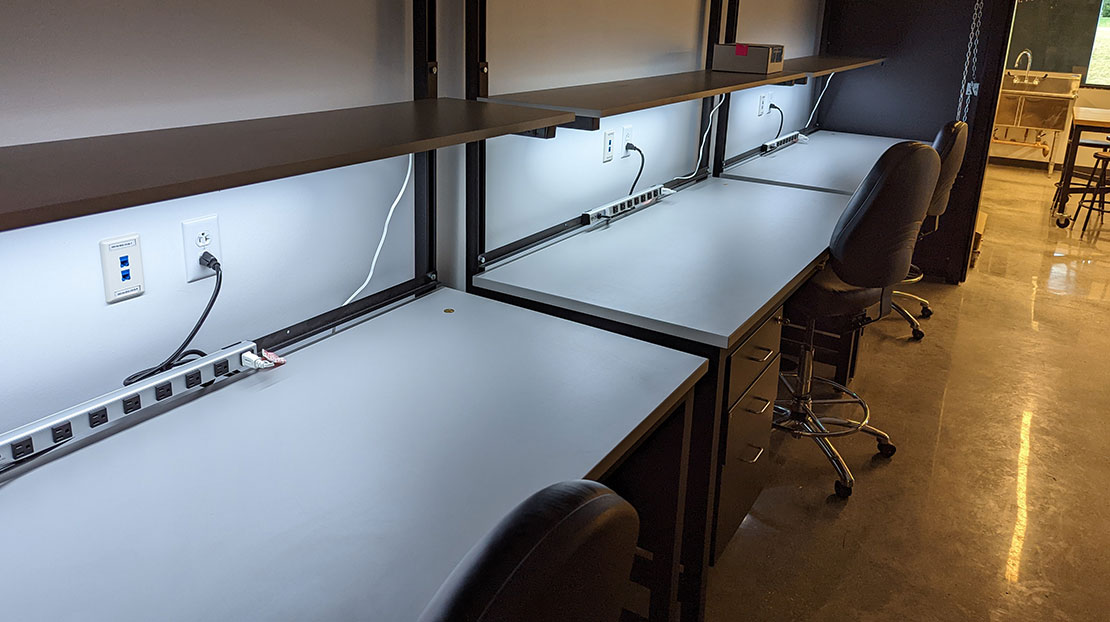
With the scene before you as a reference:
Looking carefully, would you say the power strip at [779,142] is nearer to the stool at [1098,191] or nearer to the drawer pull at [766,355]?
the drawer pull at [766,355]

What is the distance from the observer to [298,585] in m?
1.04

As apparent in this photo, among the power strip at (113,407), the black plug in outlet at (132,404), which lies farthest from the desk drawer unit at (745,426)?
the black plug in outlet at (132,404)

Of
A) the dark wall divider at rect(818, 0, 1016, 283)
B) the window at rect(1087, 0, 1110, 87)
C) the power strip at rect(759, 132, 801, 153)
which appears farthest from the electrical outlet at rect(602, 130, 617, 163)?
the window at rect(1087, 0, 1110, 87)

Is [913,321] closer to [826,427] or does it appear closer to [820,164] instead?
[820,164]

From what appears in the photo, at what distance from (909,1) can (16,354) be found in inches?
190

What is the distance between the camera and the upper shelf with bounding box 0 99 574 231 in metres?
0.96

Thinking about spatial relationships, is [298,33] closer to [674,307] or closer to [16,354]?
[16,354]

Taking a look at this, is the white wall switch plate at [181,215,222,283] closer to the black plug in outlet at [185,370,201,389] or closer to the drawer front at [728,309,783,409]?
the black plug in outlet at [185,370,201,389]

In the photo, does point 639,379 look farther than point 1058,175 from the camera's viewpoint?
No

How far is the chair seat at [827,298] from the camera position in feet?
8.50

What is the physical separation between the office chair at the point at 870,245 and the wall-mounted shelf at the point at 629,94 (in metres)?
0.56

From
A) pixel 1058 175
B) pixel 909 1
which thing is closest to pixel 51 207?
pixel 909 1

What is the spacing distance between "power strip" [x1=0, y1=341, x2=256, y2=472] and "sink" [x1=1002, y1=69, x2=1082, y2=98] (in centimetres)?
840

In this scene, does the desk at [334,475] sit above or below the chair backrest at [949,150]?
below
